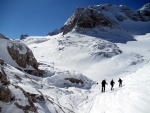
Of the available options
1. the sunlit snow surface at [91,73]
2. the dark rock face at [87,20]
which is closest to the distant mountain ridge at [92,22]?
the dark rock face at [87,20]

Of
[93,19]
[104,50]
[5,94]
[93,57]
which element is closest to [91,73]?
[93,57]

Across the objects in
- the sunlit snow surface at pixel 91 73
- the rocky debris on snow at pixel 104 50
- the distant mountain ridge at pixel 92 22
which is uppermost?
the distant mountain ridge at pixel 92 22

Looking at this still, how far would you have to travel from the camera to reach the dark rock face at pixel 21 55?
2503cm

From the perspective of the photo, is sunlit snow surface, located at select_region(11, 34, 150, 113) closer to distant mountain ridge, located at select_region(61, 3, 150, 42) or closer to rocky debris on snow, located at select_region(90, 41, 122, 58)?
rocky debris on snow, located at select_region(90, 41, 122, 58)

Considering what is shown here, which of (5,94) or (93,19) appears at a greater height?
(93,19)

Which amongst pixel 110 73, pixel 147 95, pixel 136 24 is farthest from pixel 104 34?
pixel 147 95

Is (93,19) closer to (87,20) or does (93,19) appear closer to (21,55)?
(87,20)

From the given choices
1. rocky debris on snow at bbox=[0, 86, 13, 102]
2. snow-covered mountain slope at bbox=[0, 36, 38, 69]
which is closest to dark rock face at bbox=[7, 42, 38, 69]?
snow-covered mountain slope at bbox=[0, 36, 38, 69]

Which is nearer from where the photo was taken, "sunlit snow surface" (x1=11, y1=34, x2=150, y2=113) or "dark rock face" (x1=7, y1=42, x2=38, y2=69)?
"sunlit snow surface" (x1=11, y1=34, x2=150, y2=113)

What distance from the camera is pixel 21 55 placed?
2614cm

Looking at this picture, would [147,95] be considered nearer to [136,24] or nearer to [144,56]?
[144,56]

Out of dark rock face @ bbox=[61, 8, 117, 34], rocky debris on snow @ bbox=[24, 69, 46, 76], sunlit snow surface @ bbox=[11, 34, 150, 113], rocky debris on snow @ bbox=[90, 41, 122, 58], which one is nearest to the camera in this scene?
sunlit snow surface @ bbox=[11, 34, 150, 113]

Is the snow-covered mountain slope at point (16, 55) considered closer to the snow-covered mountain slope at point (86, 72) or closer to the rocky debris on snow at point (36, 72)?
the snow-covered mountain slope at point (86, 72)

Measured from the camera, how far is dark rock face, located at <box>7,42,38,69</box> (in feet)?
82.1
